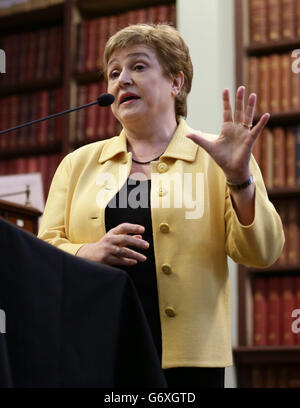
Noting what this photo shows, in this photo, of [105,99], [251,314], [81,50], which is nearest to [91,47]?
[81,50]

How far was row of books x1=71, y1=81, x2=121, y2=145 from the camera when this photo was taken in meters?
3.14

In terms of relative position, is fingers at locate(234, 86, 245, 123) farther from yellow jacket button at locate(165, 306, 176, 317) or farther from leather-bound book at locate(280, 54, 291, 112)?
leather-bound book at locate(280, 54, 291, 112)

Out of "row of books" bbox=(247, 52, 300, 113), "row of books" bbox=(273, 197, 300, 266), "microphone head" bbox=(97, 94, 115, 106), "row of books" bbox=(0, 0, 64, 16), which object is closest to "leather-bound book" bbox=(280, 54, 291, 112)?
"row of books" bbox=(247, 52, 300, 113)

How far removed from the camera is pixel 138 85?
1.49 m

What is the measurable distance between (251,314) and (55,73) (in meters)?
1.55

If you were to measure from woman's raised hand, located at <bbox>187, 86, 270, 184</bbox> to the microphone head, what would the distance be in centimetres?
24

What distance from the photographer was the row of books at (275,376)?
274cm

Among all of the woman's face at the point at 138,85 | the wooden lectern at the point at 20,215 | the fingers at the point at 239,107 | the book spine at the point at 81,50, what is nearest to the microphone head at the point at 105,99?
the woman's face at the point at 138,85

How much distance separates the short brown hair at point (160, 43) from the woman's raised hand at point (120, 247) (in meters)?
0.49

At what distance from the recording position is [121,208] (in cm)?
139

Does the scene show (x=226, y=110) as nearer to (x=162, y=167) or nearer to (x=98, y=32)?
(x=162, y=167)

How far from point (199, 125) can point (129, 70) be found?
1439 mm

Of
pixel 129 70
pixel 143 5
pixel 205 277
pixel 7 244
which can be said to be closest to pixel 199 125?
pixel 143 5

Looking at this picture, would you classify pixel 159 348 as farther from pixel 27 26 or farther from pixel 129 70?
pixel 27 26
